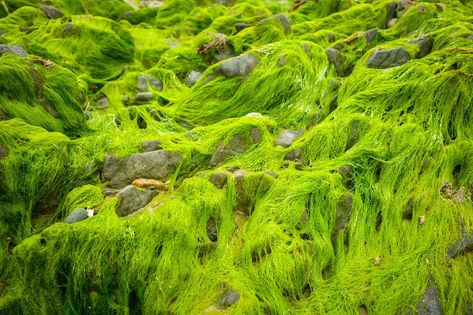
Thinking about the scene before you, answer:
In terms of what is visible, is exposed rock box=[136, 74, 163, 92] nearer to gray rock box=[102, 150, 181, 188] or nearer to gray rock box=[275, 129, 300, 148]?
gray rock box=[102, 150, 181, 188]

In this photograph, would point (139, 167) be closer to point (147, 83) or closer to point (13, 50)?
point (147, 83)

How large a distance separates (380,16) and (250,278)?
5.74 m

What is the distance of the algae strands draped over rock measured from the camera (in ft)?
9.93

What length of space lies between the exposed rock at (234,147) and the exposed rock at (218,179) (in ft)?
1.26

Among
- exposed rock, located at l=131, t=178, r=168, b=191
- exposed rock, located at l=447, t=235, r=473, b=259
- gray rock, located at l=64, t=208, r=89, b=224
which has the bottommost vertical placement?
exposed rock, located at l=447, t=235, r=473, b=259

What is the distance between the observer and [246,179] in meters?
3.72

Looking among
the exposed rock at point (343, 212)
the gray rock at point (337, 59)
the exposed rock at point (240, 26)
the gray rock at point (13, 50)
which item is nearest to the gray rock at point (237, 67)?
the gray rock at point (337, 59)

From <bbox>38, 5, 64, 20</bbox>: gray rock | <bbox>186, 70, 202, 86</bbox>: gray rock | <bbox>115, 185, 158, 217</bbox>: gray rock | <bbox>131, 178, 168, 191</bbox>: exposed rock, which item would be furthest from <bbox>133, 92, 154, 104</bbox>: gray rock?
<bbox>38, 5, 64, 20</bbox>: gray rock

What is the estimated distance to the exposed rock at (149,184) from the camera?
3.71 m

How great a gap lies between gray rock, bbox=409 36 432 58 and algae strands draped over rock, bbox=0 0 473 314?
20 mm

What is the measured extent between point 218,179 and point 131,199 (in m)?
0.85

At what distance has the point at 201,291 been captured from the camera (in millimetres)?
3045

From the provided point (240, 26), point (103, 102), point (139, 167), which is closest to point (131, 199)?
point (139, 167)

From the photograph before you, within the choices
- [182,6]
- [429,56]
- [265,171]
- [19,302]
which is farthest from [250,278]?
[182,6]
